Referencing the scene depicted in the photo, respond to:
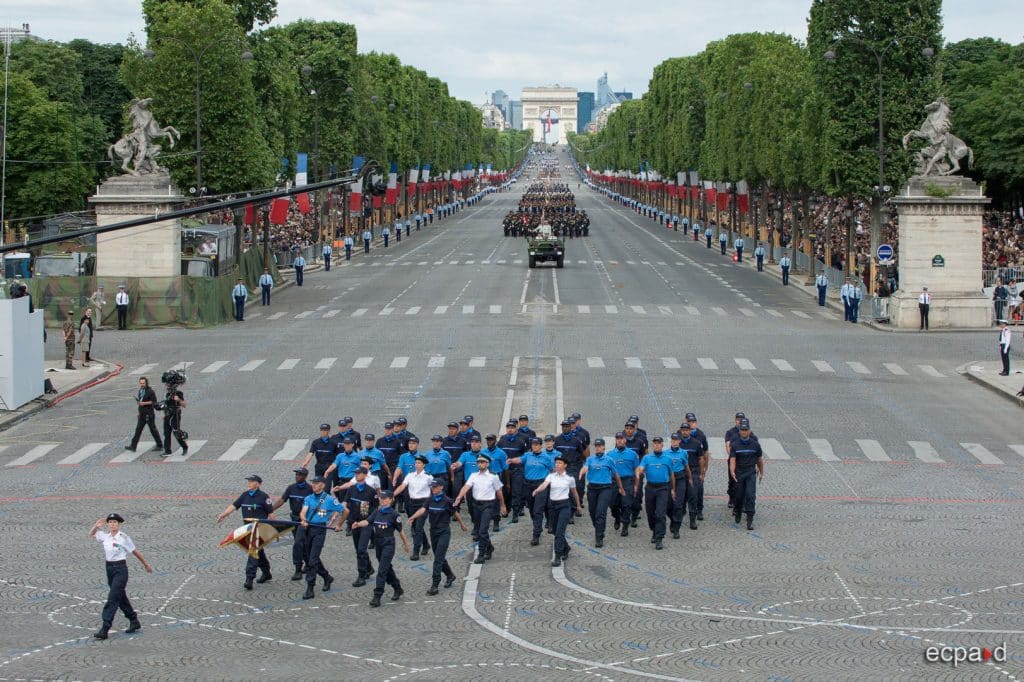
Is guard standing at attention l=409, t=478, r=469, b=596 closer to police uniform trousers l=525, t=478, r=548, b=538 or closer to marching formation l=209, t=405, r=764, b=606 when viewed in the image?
marching formation l=209, t=405, r=764, b=606

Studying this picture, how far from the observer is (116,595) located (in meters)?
16.6

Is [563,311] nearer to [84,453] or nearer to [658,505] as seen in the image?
[84,453]

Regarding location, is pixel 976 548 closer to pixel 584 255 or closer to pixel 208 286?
pixel 208 286

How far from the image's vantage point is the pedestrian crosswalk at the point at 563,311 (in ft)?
182

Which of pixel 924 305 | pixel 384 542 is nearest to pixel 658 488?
pixel 384 542

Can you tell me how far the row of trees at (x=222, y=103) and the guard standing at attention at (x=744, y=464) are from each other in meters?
37.2

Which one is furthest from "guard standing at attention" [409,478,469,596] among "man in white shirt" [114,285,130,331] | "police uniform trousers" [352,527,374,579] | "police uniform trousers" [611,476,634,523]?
"man in white shirt" [114,285,130,331]

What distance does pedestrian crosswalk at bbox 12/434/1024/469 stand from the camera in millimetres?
28625

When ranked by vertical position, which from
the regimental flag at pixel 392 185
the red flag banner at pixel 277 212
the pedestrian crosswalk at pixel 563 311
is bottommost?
the pedestrian crosswalk at pixel 563 311

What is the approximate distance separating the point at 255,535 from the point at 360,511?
1321mm

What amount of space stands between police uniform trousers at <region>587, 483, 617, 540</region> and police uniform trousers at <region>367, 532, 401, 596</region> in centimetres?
383

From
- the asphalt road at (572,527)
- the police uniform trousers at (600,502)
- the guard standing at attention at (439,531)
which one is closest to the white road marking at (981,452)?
the asphalt road at (572,527)

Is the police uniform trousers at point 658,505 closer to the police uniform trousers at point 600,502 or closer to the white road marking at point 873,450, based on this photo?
the police uniform trousers at point 600,502

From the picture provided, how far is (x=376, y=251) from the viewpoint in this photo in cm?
9606
